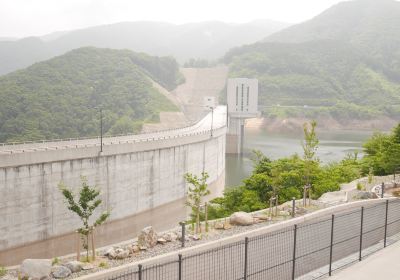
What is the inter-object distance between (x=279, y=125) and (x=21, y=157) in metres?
115

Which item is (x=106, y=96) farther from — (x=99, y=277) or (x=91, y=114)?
(x=99, y=277)

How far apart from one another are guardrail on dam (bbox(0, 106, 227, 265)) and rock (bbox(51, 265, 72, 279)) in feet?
53.7

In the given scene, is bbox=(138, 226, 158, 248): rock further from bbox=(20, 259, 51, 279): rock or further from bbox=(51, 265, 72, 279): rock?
bbox=(20, 259, 51, 279): rock

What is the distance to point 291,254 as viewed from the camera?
627 inches

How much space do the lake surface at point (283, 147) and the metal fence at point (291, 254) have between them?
1915 inches

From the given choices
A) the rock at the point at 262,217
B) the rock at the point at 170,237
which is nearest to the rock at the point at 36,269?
the rock at the point at 170,237

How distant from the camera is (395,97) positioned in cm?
16300

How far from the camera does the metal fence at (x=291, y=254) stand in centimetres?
1421

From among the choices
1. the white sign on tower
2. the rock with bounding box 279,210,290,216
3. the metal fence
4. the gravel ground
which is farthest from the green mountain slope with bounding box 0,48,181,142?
the metal fence

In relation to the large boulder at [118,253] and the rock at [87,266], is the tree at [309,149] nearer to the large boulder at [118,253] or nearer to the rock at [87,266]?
the large boulder at [118,253]

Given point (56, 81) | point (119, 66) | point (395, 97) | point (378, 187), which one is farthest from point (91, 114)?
point (395, 97)

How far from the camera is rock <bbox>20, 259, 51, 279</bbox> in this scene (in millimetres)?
15875

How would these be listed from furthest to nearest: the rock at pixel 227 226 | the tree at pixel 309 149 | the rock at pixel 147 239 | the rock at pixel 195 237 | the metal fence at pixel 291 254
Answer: the tree at pixel 309 149
the rock at pixel 227 226
the rock at pixel 195 237
the rock at pixel 147 239
the metal fence at pixel 291 254

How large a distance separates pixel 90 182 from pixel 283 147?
7027cm
